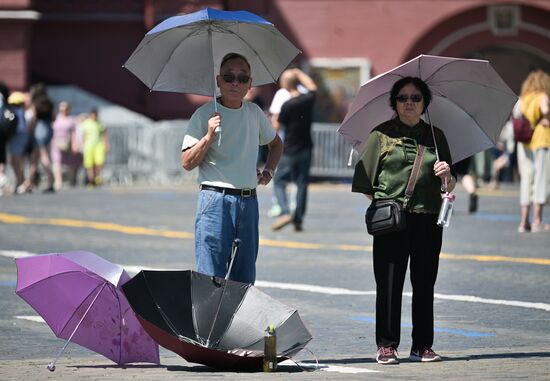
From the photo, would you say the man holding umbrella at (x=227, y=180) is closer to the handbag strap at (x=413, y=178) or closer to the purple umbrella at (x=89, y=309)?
the purple umbrella at (x=89, y=309)

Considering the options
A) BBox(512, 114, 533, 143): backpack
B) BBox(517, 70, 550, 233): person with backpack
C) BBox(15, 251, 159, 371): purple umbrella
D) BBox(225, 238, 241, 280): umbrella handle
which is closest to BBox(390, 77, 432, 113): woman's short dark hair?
BBox(225, 238, 241, 280): umbrella handle

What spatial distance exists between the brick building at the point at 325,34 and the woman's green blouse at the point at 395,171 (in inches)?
1062

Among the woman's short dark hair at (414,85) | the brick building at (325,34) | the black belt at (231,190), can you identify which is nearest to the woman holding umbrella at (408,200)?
the woman's short dark hair at (414,85)

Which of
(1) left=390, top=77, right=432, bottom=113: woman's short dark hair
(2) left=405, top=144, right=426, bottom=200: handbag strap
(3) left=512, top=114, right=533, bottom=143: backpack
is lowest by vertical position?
(2) left=405, top=144, right=426, bottom=200: handbag strap

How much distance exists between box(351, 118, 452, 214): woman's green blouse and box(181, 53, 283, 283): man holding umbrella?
2.18 ft

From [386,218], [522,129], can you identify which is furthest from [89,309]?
[522,129]

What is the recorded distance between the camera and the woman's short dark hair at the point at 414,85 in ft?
34.0

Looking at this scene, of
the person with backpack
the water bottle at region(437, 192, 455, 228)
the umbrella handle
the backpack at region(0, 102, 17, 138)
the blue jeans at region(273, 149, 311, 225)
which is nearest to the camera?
the umbrella handle

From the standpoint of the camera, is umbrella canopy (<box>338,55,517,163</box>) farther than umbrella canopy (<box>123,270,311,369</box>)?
Yes

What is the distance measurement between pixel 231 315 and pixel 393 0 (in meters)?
28.6

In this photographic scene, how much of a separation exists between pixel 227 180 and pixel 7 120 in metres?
14.9

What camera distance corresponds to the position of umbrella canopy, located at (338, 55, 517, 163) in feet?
34.6

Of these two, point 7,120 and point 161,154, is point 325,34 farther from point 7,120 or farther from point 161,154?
point 7,120

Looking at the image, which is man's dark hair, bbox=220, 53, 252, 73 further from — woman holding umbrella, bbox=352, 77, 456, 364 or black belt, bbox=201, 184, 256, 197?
woman holding umbrella, bbox=352, 77, 456, 364
